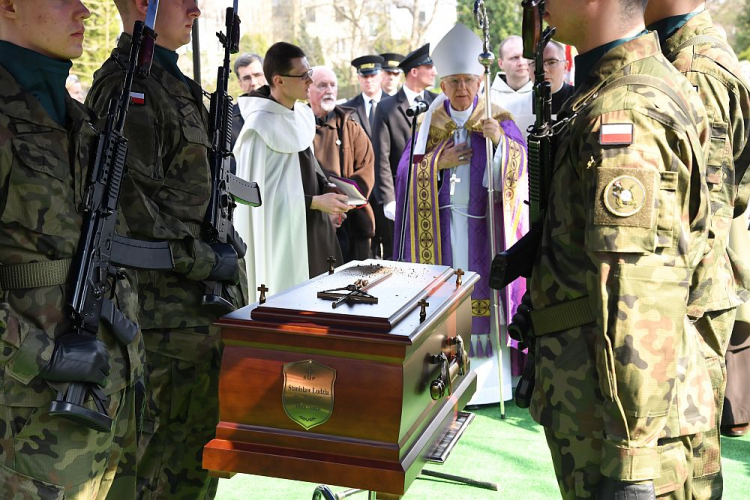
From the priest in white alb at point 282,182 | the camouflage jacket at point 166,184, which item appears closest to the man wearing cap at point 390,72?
the priest in white alb at point 282,182

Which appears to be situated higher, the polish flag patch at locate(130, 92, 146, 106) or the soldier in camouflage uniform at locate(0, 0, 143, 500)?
the polish flag patch at locate(130, 92, 146, 106)

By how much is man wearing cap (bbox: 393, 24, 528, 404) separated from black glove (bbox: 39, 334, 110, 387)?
9.99 ft

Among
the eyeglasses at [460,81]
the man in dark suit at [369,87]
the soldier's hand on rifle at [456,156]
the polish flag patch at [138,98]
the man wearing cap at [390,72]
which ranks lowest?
the soldier's hand on rifle at [456,156]

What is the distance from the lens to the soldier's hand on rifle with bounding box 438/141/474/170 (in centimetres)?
473

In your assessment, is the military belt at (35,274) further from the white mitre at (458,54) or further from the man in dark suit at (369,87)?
the man in dark suit at (369,87)

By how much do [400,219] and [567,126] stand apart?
2991mm

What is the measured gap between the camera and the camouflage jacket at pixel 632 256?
5.54ft

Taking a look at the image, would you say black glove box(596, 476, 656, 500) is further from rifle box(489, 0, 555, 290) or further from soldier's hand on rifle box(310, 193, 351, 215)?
soldier's hand on rifle box(310, 193, 351, 215)

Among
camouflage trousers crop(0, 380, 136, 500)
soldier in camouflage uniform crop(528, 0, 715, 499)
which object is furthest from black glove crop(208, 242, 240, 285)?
soldier in camouflage uniform crop(528, 0, 715, 499)

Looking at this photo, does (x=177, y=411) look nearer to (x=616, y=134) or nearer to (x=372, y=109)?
(x=616, y=134)

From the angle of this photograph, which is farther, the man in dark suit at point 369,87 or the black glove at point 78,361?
the man in dark suit at point 369,87

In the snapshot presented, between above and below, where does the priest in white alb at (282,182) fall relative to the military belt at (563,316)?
above

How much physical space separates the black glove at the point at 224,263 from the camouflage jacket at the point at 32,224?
0.67 m

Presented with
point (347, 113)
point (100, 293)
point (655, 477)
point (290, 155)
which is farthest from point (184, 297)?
point (347, 113)
